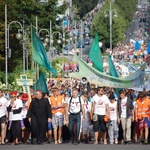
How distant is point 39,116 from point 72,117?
0.86 m

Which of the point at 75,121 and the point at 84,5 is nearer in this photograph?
the point at 75,121

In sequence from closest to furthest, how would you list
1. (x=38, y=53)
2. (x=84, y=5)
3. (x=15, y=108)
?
(x=15, y=108) → (x=38, y=53) → (x=84, y=5)

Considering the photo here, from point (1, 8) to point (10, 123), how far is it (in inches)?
1530

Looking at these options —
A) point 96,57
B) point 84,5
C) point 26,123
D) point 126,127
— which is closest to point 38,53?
point 96,57

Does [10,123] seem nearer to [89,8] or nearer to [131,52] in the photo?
[131,52]

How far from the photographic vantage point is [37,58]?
3409 cm

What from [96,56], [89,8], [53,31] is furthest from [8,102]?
[89,8]

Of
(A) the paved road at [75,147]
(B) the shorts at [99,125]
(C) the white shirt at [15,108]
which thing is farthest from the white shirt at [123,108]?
(C) the white shirt at [15,108]

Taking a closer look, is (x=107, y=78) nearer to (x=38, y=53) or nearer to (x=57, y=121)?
(x=38, y=53)

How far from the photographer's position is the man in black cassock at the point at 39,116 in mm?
28484

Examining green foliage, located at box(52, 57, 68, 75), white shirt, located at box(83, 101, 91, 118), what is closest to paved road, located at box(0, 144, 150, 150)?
white shirt, located at box(83, 101, 91, 118)

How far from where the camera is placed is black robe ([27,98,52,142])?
93.5 ft

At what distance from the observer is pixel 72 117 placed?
2869 cm

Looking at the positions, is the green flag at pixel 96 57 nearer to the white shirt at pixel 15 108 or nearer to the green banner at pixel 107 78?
the green banner at pixel 107 78
